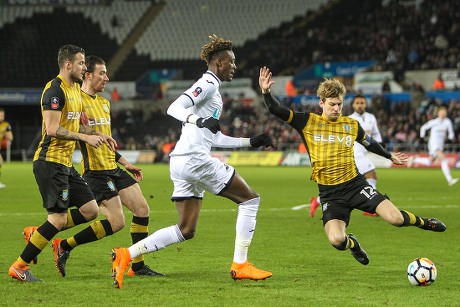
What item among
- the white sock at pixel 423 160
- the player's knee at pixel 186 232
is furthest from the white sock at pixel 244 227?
the white sock at pixel 423 160

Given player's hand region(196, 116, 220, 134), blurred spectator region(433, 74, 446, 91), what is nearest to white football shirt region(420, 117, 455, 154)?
blurred spectator region(433, 74, 446, 91)

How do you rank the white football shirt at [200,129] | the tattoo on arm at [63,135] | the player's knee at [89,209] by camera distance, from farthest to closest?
the player's knee at [89,209] → the white football shirt at [200,129] → the tattoo on arm at [63,135]

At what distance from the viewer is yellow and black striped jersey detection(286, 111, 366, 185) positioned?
8758 millimetres

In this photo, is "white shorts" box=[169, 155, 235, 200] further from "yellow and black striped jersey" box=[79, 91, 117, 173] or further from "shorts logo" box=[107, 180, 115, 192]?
"yellow and black striped jersey" box=[79, 91, 117, 173]

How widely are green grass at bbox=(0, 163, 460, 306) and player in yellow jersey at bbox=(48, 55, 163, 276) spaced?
0.36m

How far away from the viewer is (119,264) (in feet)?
24.7

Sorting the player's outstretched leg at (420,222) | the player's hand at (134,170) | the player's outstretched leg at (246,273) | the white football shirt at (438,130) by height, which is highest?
the player's hand at (134,170)

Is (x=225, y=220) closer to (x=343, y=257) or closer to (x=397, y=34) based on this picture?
(x=343, y=257)

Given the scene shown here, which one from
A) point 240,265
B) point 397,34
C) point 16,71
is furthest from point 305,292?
point 16,71

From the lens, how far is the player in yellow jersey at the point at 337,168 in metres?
8.45

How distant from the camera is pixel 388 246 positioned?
35.0 feet

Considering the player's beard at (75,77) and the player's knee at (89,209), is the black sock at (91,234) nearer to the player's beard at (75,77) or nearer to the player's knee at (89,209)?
the player's knee at (89,209)

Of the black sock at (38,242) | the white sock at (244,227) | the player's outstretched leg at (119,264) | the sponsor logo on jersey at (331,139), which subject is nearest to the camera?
the player's outstretched leg at (119,264)

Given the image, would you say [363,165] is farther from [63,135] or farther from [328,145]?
[63,135]
